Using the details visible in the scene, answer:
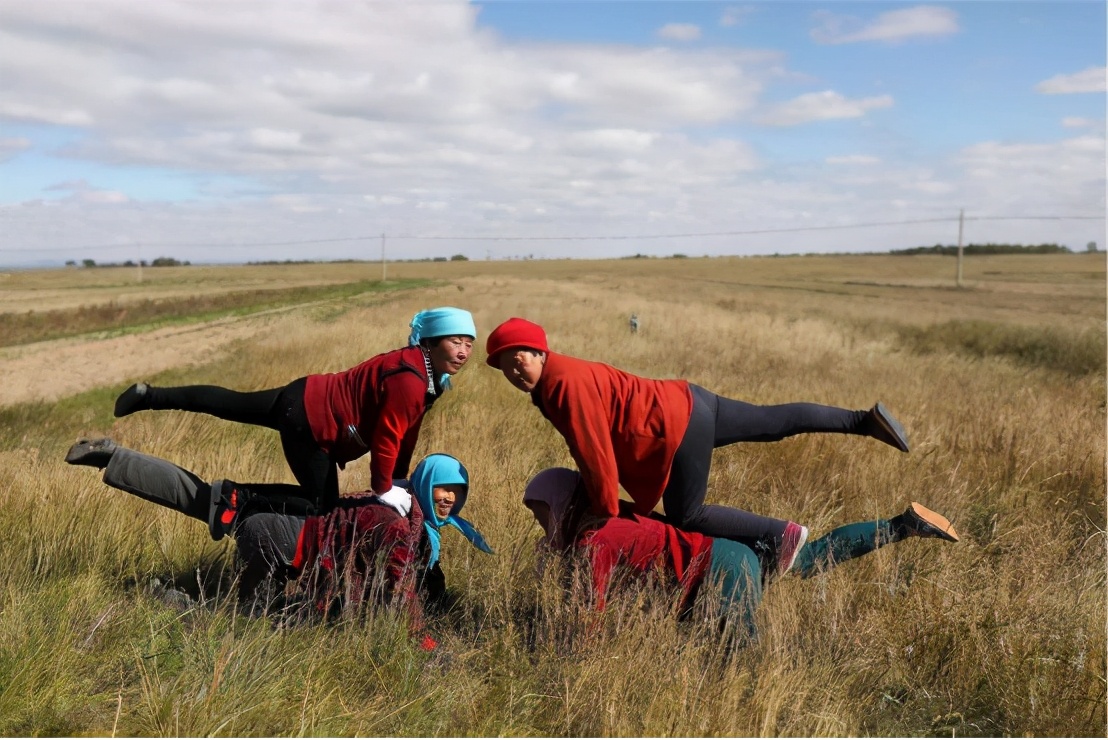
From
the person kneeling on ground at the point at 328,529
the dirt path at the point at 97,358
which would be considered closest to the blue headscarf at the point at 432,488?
the person kneeling on ground at the point at 328,529

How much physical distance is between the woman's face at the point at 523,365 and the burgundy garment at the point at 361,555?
78 centimetres

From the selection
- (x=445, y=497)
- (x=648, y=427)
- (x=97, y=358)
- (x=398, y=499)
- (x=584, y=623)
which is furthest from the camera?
(x=97, y=358)

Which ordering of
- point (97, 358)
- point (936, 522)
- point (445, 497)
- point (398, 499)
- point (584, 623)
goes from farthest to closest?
point (97, 358) → point (445, 497) → point (398, 499) → point (936, 522) → point (584, 623)

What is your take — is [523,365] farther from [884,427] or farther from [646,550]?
[884,427]

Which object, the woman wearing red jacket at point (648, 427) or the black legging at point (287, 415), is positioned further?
the black legging at point (287, 415)

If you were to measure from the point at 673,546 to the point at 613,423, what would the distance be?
0.55 metres

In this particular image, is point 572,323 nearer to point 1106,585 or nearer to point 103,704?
point 1106,585

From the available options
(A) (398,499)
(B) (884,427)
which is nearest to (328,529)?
(A) (398,499)

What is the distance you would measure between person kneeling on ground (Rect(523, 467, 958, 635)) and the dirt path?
34.6ft

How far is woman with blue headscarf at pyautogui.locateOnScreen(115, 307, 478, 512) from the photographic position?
13.1 feet

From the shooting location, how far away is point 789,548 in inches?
150

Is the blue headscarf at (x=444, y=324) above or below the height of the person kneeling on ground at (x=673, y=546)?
above

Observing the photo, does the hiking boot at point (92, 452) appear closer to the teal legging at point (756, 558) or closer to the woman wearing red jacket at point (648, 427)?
the woman wearing red jacket at point (648, 427)

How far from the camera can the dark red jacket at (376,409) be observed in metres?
3.97
